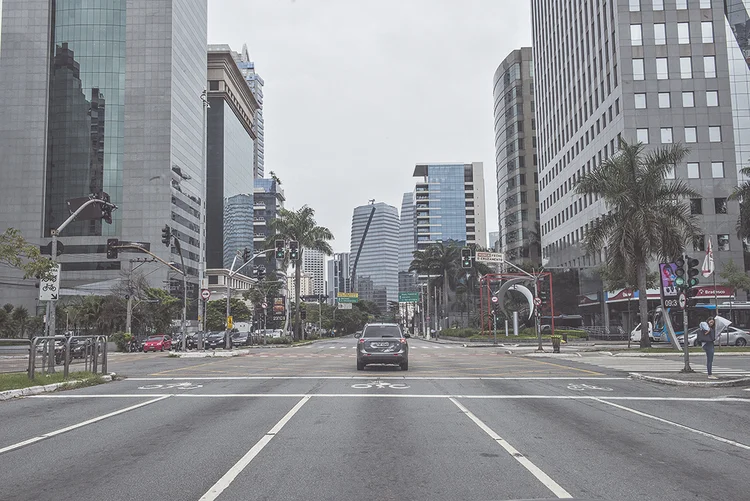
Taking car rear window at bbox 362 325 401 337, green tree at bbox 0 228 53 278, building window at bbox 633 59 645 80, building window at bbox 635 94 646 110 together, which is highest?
building window at bbox 633 59 645 80

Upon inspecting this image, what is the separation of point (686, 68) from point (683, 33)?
11.5 feet

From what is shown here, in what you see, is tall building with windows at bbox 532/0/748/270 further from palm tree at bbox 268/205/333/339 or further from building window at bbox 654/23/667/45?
palm tree at bbox 268/205/333/339

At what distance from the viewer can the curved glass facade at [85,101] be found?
110875mm

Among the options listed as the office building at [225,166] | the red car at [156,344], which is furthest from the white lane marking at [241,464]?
the office building at [225,166]

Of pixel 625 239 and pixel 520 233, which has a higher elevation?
pixel 520 233

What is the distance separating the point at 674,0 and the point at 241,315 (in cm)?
8845

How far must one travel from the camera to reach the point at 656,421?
36.9 ft

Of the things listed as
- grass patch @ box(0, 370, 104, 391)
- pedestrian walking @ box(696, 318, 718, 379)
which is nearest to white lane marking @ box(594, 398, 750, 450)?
pedestrian walking @ box(696, 318, 718, 379)

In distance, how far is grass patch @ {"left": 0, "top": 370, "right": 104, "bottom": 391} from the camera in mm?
16406

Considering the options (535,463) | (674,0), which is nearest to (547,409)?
(535,463)

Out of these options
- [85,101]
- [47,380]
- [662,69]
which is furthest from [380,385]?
[85,101]

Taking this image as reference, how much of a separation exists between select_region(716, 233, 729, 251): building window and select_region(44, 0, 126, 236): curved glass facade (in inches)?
3622

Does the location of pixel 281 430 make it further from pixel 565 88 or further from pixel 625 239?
pixel 565 88

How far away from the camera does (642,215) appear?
34.2 meters
